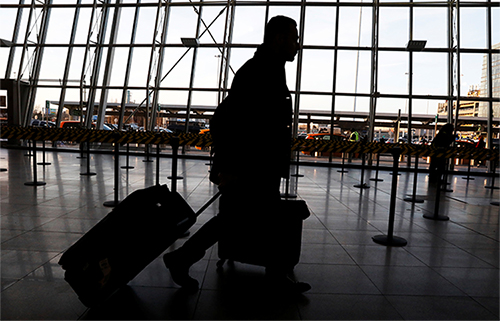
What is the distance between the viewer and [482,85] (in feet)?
43.4

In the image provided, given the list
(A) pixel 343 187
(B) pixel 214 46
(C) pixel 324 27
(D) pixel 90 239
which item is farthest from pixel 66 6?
(D) pixel 90 239

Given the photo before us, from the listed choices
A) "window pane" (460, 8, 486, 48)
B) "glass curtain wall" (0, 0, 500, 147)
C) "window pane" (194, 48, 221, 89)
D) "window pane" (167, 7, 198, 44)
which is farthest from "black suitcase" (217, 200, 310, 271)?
"window pane" (460, 8, 486, 48)

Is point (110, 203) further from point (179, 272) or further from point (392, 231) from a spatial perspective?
point (392, 231)

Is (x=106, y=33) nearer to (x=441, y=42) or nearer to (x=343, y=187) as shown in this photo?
(x=343, y=187)

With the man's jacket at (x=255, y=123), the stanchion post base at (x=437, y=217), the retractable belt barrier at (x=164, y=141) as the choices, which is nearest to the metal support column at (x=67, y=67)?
the retractable belt barrier at (x=164, y=141)

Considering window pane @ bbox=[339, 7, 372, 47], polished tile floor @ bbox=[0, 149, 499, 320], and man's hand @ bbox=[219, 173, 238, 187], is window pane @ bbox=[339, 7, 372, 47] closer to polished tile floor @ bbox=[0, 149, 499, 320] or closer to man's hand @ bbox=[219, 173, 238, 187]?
polished tile floor @ bbox=[0, 149, 499, 320]

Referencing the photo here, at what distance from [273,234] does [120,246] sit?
1099 mm

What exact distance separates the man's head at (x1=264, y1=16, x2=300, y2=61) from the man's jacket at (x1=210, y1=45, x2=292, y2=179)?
64 millimetres

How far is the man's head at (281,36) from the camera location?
2.57 meters

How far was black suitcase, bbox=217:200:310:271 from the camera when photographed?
2.72 metres

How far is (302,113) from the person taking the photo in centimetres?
1362

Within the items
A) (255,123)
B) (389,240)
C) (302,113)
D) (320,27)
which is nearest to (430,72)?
(320,27)

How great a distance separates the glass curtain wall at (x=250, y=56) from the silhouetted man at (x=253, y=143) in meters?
10.8

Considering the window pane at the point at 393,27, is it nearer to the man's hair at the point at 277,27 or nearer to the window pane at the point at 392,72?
the window pane at the point at 392,72
